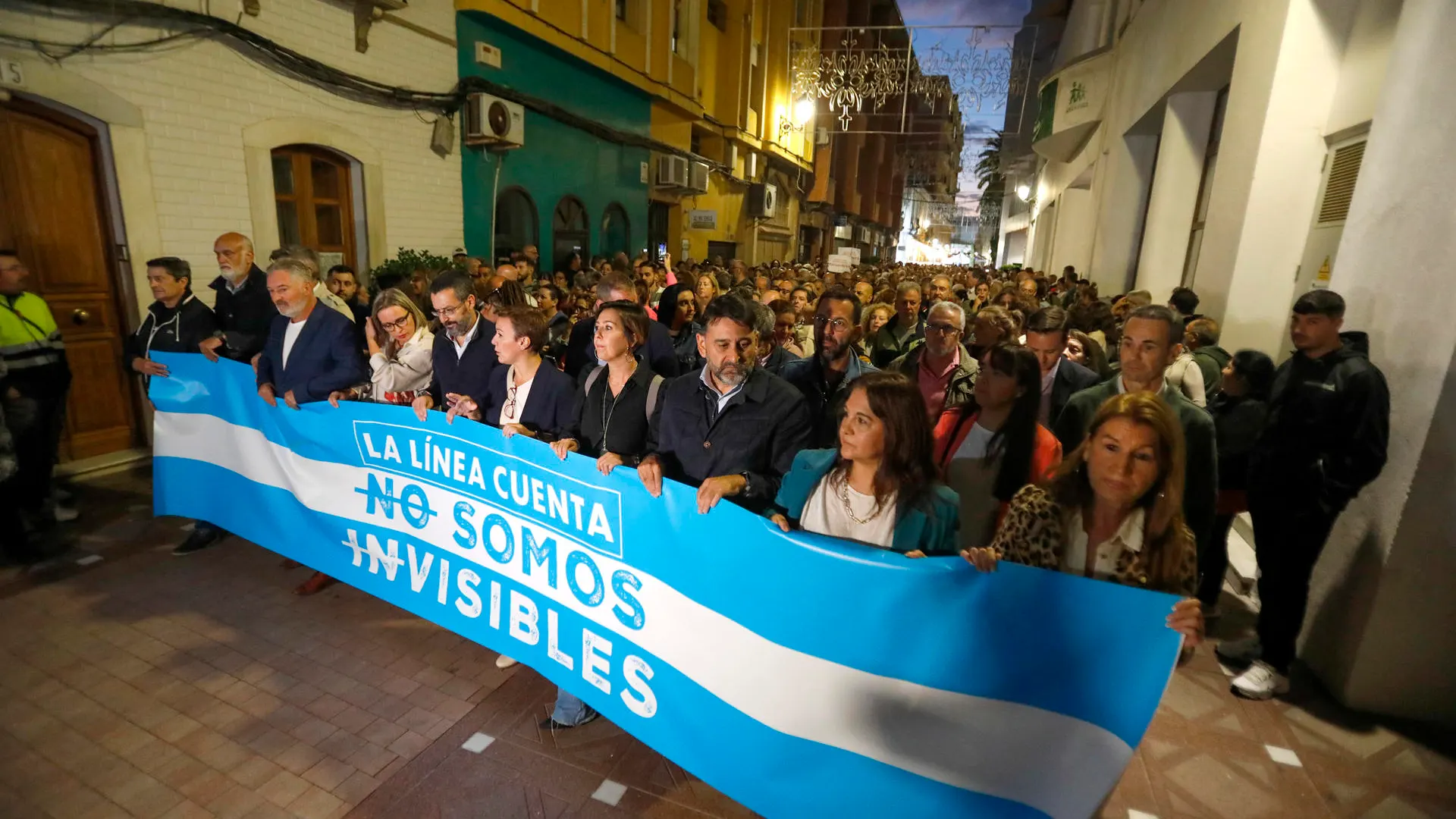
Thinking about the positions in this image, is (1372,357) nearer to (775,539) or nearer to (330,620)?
(775,539)

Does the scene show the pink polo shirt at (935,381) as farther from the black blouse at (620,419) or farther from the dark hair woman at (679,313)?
the dark hair woman at (679,313)

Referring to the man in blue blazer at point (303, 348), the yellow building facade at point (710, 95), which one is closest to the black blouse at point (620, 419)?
the man in blue blazer at point (303, 348)

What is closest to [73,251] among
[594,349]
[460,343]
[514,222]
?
[460,343]

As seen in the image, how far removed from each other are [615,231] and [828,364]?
12050mm

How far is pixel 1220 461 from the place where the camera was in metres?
3.85

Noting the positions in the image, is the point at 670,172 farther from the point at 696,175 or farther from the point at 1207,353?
the point at 1207,353

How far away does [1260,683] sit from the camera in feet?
11.2

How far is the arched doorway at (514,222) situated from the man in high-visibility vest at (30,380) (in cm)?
643

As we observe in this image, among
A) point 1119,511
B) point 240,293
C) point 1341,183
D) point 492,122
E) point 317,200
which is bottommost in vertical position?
point 1119,511

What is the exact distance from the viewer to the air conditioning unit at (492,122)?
373 inches

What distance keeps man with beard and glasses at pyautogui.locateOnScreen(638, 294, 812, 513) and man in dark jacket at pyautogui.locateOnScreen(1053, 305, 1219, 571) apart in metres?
1.14

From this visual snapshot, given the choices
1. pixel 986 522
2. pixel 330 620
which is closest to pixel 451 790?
pixel 330 620

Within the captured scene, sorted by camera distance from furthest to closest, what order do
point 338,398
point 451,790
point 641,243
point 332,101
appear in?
point 641,243
point 332,101
point 338,398
point 451,790

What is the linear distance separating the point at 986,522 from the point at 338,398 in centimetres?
327
